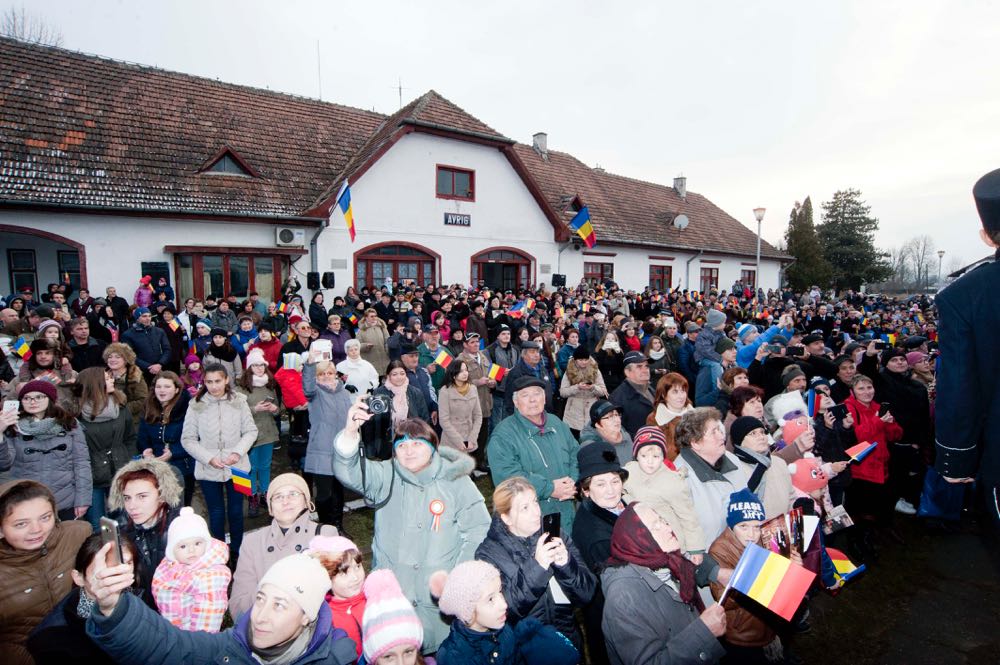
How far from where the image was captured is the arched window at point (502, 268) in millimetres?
18766

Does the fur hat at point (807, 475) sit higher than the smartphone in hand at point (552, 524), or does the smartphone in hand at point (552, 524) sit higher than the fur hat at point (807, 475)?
the smartphone in hand at point (552, 524)

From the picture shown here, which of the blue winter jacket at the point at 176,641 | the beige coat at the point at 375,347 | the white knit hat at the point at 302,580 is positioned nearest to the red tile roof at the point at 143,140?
the beige coat at the point at 375,347

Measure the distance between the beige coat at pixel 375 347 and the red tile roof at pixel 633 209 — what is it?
13.4 m

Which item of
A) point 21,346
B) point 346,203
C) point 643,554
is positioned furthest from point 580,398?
point 346,203

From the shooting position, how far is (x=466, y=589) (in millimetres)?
2432

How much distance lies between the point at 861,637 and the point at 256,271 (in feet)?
48.8

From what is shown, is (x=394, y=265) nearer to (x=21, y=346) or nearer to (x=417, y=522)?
(x=21, y=346)

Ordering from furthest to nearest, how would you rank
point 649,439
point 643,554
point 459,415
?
1. point 459,415
2. point 649,439
3. point 643,554

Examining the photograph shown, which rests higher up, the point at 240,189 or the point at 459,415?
the point at 240,189

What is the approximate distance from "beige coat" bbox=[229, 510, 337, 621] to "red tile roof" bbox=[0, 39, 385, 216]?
12.4 metres

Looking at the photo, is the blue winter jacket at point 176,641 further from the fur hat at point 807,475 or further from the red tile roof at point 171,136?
the red tile roof at point 171,136

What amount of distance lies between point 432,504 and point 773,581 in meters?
1.89

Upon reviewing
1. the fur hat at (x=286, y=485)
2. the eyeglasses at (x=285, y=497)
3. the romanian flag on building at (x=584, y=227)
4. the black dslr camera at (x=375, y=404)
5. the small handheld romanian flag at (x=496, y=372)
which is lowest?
the eyeglasses at (x=285, y=497)

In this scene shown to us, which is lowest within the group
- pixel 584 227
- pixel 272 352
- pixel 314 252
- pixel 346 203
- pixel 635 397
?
pixel 635 397
